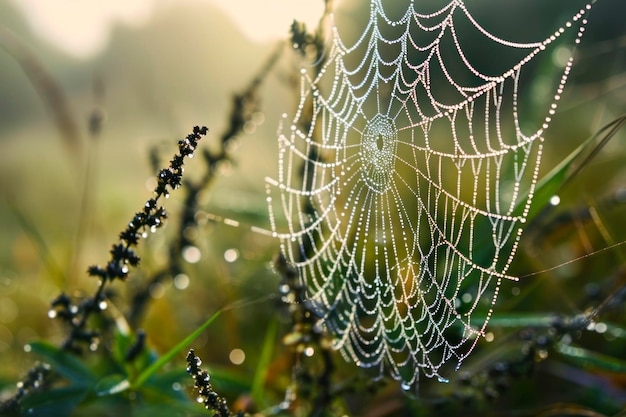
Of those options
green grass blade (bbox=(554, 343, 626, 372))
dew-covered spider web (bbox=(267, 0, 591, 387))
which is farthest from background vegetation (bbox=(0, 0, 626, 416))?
dew-covered spider web (bbox=(267, 0, 591, 387))

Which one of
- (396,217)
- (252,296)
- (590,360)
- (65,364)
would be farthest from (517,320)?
(65,364)

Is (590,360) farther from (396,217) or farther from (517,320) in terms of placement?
(396,217)

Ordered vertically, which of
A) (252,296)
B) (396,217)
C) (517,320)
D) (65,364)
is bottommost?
(517,320)

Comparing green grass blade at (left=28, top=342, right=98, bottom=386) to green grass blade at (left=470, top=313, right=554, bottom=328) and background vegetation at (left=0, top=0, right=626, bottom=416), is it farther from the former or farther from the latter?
green grass blade at (left=470, top=313, right=554, bottom=328)

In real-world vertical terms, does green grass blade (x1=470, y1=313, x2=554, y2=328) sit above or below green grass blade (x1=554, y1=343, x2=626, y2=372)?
above

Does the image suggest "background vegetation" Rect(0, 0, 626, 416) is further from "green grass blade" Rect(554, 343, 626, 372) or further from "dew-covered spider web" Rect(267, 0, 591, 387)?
"dew-covered spider web" Rect(267, 0, 591, 387)

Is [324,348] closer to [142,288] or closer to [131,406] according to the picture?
[131,406]

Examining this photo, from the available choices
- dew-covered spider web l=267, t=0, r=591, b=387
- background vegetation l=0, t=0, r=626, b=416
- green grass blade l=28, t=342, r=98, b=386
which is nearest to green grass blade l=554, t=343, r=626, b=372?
background vegetation l=0, t=0, r=626, b=416

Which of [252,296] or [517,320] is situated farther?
[252,296]

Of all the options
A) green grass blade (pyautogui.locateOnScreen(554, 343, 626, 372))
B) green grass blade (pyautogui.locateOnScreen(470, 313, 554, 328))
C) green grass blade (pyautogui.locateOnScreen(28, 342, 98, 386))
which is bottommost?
green grass blade (pyautogui.locateOnScreen(554, 343, 626, 372))
